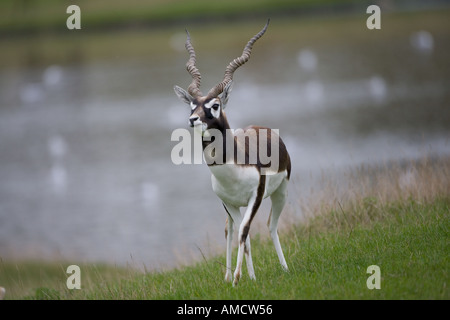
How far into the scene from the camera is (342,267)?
24.7 feet

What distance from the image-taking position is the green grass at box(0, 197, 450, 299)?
684 centimetres

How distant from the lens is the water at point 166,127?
62.6 feet

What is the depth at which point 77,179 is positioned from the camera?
2567 cm

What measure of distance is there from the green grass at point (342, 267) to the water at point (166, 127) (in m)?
2.46

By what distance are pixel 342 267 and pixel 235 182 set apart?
169 cm

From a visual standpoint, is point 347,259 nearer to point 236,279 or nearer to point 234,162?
point 236,279

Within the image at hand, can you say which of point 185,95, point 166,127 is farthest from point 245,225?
point 166,127

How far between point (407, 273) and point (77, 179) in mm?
20324

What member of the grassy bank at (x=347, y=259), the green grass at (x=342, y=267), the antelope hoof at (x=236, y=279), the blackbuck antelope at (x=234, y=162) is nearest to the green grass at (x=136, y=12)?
the grassy bank at (x=347, y=259)

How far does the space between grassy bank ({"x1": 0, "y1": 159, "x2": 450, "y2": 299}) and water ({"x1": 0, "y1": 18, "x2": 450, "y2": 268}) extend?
178 centimetres

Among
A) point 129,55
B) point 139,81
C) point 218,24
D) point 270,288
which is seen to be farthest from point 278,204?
point 218,24

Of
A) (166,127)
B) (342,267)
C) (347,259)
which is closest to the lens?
(342,267)

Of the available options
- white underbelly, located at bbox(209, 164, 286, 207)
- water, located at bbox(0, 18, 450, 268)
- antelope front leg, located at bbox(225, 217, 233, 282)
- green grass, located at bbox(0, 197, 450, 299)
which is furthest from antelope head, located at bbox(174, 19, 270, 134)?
water, located at bbox(0, 18, 450, 268)

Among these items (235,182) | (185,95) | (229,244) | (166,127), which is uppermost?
(166,127)
